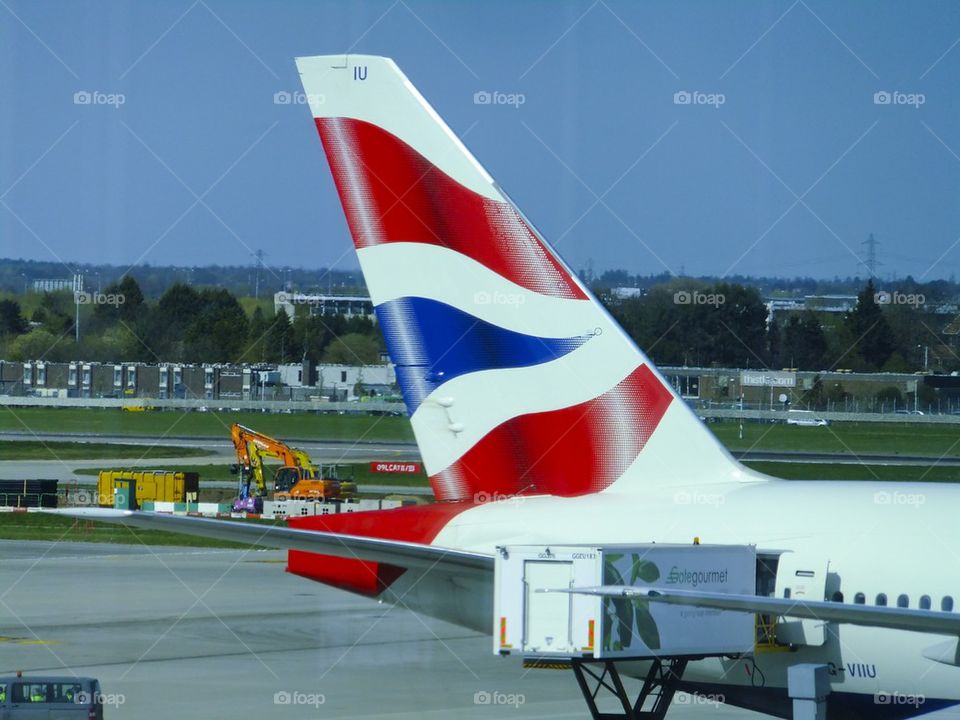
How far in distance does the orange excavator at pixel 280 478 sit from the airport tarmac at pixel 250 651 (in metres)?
18.8

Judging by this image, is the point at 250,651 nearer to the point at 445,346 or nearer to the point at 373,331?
the point at 445,346

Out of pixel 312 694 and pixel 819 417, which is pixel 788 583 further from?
pixel 819 417

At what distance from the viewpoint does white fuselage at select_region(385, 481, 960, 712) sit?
16203 mm

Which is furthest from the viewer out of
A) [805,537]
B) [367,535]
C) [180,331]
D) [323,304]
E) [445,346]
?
[323,304]

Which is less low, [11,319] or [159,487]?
[11,319]

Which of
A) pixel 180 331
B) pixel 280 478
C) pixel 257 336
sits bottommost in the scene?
pixel 280 478

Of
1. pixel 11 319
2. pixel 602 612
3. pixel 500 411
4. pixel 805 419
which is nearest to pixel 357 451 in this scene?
pixel 11 319

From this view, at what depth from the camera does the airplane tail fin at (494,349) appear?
750 inches

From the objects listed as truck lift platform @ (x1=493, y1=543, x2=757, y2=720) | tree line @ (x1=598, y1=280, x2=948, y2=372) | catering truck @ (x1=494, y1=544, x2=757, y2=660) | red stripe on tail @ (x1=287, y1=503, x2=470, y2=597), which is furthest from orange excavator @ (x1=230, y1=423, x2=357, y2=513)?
catering truck @ (x1=494, y1=544, x2=757, y2=660)

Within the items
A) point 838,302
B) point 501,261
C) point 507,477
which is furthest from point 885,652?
point 838,302

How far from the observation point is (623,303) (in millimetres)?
74250

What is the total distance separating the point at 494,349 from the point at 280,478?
46.8 meters

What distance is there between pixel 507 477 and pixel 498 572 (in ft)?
14.4

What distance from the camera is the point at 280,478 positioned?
64875mm
